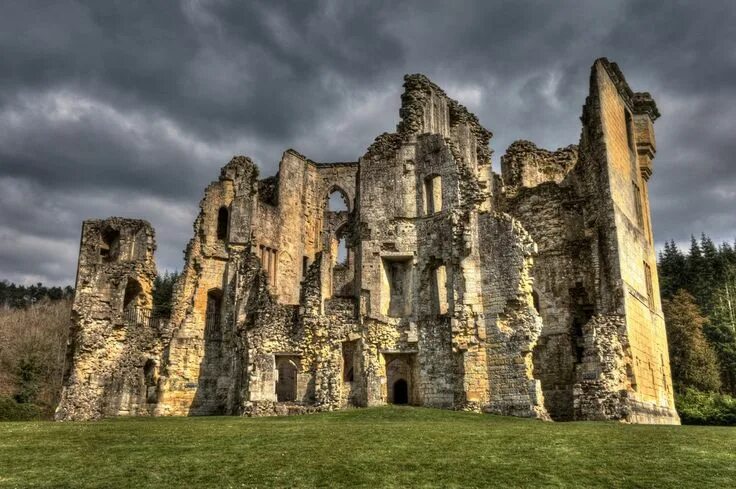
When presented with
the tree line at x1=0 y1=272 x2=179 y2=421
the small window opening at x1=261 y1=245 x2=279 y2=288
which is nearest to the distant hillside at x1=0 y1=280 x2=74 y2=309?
the tree line at x1=0 y1=272 x2=179 y2=421

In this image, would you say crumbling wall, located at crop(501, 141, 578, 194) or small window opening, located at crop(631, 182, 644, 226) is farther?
crumbling wall, located at crop(501, 141, 578, 194)

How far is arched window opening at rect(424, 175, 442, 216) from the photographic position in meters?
26.5

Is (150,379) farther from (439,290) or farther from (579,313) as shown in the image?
(579,313)

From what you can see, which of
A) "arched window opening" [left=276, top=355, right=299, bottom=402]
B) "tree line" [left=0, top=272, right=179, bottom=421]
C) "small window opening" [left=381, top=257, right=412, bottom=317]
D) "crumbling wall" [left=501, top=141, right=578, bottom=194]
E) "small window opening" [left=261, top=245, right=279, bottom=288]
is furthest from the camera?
"small window opening" [left=261, top=245, right=279, bottom=288]

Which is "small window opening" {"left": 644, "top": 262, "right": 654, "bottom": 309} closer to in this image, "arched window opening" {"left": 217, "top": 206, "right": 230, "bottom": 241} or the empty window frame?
the empty window frame

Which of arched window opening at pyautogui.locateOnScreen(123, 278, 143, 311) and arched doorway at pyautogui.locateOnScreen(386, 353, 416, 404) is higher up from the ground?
arched window opening at pyautogui.locateOnScreen(123, 278, 143, 311)

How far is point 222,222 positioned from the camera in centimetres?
3491

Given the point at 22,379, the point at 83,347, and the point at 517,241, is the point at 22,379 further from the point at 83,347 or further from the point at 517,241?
the point at 517,241

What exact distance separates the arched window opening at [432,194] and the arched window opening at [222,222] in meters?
12.0

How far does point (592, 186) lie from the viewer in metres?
26.4

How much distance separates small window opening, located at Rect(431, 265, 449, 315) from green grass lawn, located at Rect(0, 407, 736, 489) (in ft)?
32.5

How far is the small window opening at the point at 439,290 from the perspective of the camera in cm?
2553

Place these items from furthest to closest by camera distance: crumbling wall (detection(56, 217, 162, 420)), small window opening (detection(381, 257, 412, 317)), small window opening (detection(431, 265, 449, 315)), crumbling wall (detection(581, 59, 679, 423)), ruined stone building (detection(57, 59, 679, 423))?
crumbling wall (detection(56, 217, 162, 420)), small window opening (detection(381, 257, 412, 317)), small window opening (detection(431, 265, 449, 315)), crumbling wall (detection(581, 59, 679, 423)), ruined stone building (detection(57, 59, 679, 423))

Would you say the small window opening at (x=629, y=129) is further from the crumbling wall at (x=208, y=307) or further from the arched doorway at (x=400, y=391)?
the crumbling wall at (x=208, y=307)
